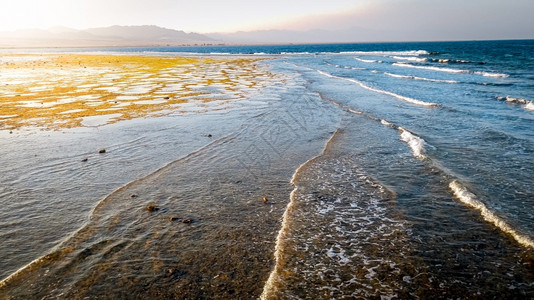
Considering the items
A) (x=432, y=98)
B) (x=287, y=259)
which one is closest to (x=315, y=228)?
(x=287, y=259)

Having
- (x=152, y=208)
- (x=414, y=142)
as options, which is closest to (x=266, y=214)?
(x=152, y=208)

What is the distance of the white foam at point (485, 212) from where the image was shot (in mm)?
5430

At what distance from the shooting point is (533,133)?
12383 millimetres

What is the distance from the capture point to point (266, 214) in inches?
247

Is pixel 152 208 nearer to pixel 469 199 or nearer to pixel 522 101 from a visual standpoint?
pixel 469 199

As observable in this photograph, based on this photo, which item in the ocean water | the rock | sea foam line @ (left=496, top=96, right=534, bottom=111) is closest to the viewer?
the ocean water

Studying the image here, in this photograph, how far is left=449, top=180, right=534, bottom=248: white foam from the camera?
5.43 meters

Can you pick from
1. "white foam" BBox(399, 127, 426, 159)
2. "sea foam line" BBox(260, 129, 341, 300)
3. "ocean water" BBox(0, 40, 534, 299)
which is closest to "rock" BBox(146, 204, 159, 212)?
"ocean water" BBox(0, 40, 534, 299)

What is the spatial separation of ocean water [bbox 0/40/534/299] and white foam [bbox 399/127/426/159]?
0.08 metres

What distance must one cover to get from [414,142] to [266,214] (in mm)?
7052

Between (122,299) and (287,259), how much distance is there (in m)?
2.25

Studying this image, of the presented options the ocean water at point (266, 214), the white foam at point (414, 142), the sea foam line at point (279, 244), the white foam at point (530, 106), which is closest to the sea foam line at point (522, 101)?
the white foam at point (530, 106)

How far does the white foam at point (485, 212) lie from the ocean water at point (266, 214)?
4cm

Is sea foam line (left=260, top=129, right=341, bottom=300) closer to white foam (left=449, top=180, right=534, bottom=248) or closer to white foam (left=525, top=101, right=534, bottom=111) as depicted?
white foam (left=449, top=180, right=534, bottom=248)
